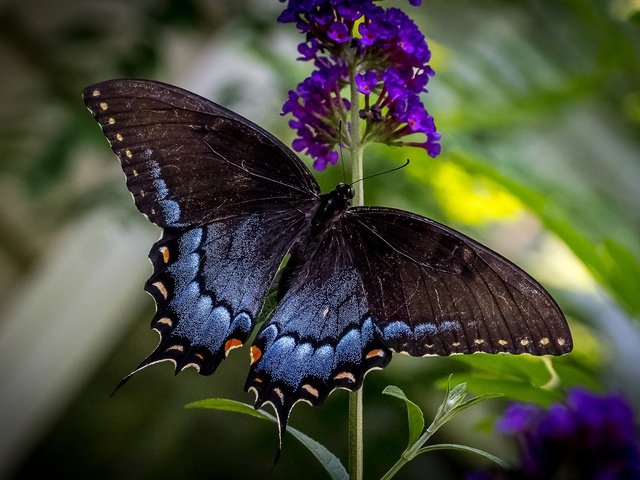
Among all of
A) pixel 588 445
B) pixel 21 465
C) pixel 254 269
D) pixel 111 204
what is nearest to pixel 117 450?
pixel 21 465

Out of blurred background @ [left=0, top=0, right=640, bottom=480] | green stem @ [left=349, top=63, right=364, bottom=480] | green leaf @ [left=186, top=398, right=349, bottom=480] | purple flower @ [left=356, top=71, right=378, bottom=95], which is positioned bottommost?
green leaf @ [left=186, top=398, right=349, bottom=480]

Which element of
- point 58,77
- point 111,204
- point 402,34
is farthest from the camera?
point 58,77

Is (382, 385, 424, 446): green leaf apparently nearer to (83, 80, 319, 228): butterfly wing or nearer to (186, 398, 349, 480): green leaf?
(186, 398, 349, 480): green leaf

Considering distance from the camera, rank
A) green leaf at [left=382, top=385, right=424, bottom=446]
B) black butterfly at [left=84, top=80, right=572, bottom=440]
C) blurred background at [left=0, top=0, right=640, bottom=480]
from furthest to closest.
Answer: blurred background at [left=0, top=0, right=640, bottom=480] → black butterfly at [left=84, top=80, right=572, bottom=440] → green leaf at [left=382, top=385, right=424, bottom=446]

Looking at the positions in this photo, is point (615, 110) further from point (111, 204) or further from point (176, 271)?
point (176, 271)

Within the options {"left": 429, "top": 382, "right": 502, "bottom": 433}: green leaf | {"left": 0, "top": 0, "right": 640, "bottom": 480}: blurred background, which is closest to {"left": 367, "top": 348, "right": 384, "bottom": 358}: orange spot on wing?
{"left": 429, "top": 382, "right": 502, "bottom": 433}: green leaf

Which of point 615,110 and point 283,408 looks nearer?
point 283,408

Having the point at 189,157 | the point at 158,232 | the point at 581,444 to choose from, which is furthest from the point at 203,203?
the point at 158,232
